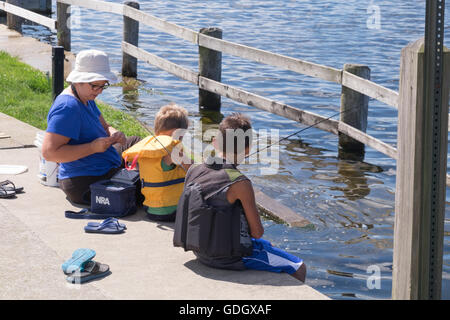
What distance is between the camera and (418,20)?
21984mm

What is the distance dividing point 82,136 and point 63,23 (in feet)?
33.7

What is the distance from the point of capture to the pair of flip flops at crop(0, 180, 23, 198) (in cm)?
607

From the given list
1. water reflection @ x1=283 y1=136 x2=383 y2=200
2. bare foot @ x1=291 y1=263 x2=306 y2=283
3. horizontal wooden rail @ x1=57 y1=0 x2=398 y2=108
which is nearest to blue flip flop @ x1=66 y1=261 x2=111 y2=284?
bare foot @ x1=291 y1=263 x2=306 y2=283

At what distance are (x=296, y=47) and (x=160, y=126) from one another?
13183 mm

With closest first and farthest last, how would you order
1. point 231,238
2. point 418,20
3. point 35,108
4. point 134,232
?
1. point 231,238
2. point 134,232
3. point 35,108
4. point 418,20

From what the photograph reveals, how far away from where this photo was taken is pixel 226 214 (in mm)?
4621

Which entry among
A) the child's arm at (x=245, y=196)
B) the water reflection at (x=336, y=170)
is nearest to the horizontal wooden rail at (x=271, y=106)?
the water reflection at (x=336, y=170)

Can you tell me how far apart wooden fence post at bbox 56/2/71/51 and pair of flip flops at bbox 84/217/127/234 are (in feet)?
34.7

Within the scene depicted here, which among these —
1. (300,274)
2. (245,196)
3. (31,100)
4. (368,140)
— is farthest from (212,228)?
(31,100)

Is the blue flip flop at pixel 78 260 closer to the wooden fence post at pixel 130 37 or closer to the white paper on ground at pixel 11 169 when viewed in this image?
the white paper on ground at pixel 11 169

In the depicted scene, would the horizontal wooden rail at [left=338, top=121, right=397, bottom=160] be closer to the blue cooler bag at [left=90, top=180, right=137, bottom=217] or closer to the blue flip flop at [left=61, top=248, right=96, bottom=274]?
the blue cooler bag at [left=90, top=180, right=137, bottom=217]

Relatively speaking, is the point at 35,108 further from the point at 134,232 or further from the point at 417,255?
the point at 417,255
